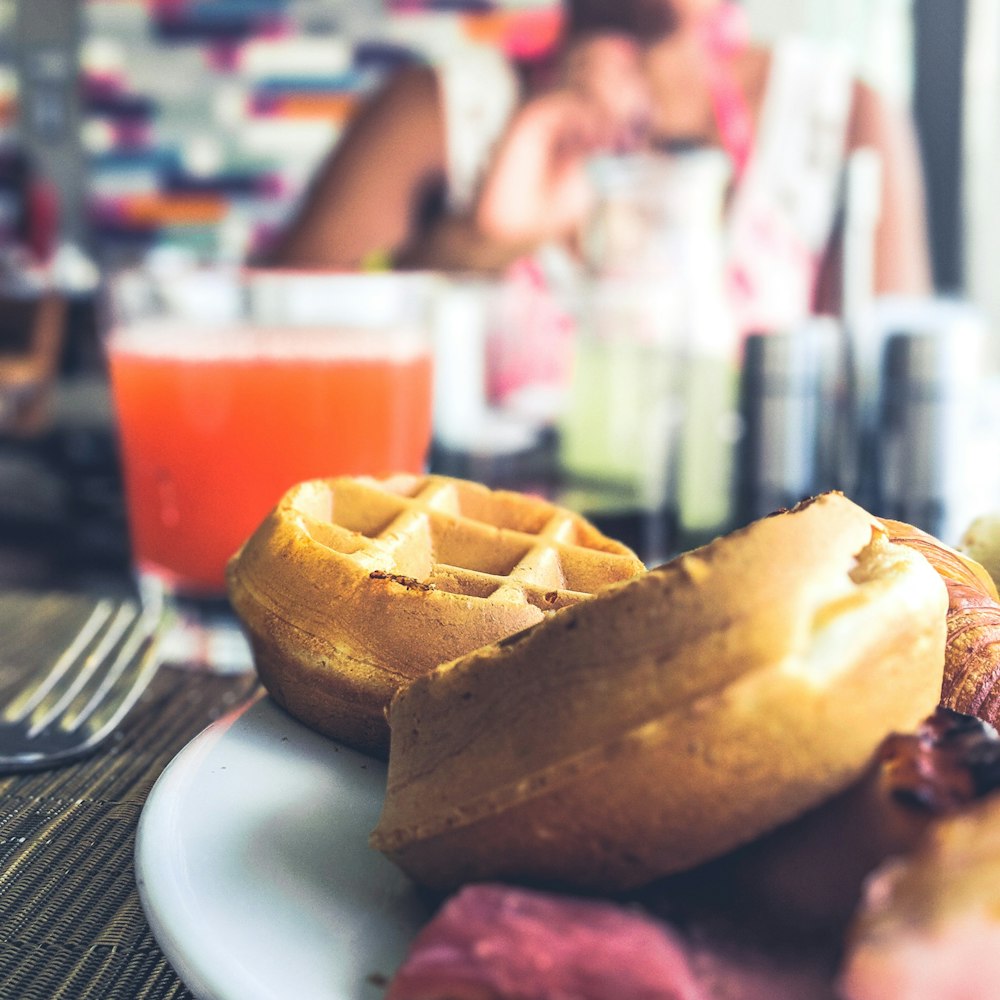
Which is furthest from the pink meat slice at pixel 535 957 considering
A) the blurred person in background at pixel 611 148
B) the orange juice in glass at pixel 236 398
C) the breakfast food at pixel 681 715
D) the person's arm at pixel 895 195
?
the person's arm at pixel 895 195

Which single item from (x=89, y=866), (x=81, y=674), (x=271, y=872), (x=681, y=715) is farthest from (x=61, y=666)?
(x=681, y=715)

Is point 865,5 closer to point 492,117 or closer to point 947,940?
point 492,117

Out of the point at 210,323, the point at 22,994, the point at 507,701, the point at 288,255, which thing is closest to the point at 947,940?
the point at 507,701

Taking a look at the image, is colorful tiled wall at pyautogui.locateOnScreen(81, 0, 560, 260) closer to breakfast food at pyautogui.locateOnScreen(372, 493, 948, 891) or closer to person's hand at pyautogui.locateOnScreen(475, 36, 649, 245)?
person's hand at pyautogui.locateOnScreen(475, 36, 649, 245)

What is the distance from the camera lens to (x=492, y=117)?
2928mm

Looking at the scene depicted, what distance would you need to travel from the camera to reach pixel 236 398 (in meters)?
0.87

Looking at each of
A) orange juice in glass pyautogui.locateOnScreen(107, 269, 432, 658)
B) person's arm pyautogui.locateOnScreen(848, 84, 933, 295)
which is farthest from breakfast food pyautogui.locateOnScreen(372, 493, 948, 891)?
person's arm pyautogui.locateOnScreen(848, 84, 933, 295)

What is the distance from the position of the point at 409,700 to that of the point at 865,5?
2.88 m

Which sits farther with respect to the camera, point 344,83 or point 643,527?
point 344,83

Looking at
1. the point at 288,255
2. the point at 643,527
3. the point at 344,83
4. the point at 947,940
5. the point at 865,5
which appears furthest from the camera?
the point at 344,83

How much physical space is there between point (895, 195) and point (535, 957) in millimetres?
2667

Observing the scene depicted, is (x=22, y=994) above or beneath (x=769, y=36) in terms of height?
beneath

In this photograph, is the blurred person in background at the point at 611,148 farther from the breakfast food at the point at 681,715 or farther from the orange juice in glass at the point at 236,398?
the breakfast food at the point at 681,715

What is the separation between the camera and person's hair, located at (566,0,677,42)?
2645 mm
